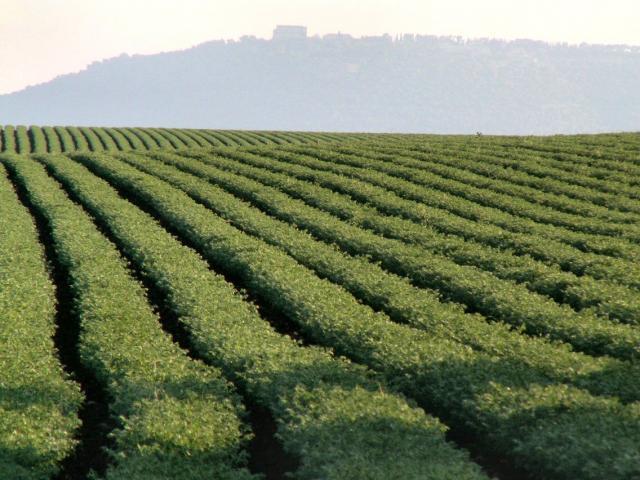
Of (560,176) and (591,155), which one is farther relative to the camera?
(591,155)

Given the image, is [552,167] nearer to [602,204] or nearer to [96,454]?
[602,204]

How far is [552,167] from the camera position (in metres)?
34.0

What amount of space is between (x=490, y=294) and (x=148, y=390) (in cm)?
845

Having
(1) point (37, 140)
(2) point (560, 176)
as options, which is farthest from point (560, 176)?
(1) point (37, 140)

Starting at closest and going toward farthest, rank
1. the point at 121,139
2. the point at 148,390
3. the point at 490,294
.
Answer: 1. the point at 148,390
2. the point at 490,294
3. the point at 121,139

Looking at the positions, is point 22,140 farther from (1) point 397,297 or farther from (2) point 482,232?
(1) point 397,297

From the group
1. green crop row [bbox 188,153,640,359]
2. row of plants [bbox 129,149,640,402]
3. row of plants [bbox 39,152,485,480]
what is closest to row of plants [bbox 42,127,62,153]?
row of plants [bbox 129,149,640,402]

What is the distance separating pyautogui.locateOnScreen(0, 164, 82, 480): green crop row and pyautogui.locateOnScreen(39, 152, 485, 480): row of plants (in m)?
2.79

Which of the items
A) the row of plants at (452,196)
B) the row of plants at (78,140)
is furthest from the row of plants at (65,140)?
the row of plants at (452,196)

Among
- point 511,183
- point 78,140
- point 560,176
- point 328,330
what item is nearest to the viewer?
point 328,330

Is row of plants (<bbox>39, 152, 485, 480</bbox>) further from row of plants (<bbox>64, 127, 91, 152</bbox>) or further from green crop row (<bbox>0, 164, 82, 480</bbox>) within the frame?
row of plants (<bbox>64, 127, 91, 152</bbox>)

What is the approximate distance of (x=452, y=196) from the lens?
94.6ft

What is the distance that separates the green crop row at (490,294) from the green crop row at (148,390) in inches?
261

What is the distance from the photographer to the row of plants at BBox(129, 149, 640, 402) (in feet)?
40.5
